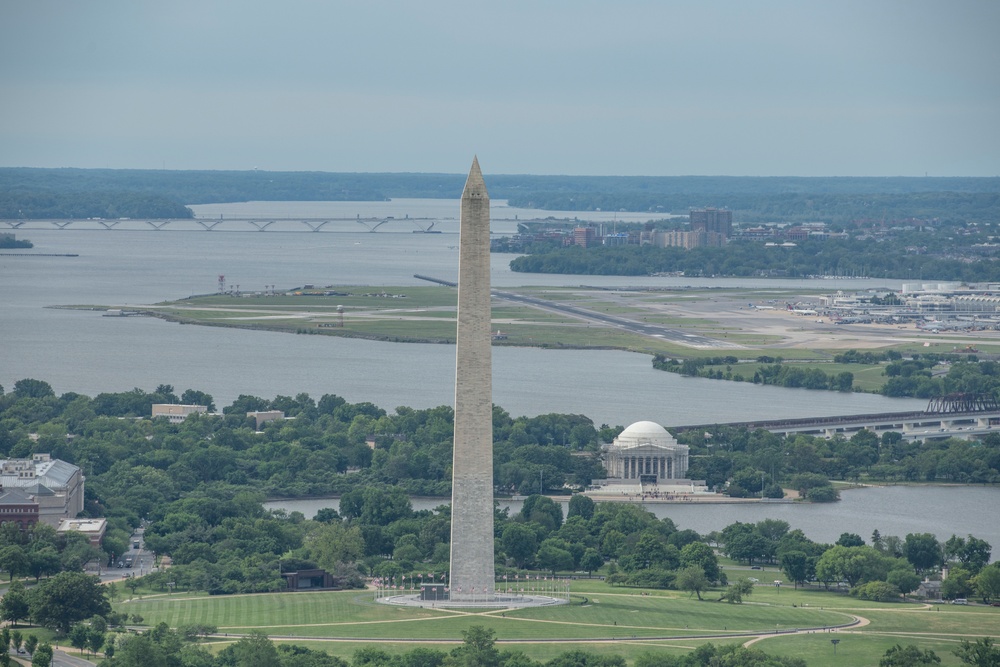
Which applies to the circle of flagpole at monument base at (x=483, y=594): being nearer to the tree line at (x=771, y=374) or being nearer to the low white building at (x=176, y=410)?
the low white building at (x=176, y=410)

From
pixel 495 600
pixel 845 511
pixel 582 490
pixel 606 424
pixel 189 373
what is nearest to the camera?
pixel 495 600

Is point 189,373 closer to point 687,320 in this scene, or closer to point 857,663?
point 687,320

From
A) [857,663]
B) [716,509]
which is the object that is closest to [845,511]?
[716,509]

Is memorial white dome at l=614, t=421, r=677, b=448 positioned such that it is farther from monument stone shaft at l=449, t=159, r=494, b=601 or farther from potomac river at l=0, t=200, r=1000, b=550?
monument stone shaft at l=449, t=159, r=494, b=601

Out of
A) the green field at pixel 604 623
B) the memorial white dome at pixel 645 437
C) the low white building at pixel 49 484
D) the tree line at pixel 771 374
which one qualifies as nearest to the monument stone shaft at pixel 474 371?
the green field at pixel 604 623

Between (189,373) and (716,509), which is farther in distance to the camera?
(189,373)

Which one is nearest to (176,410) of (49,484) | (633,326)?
(49,484)

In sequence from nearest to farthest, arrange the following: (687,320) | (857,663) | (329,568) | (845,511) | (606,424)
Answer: (857,663) → (329,568) → (845,511) → (606,424) → (687,320)

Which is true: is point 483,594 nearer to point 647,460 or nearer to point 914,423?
point 647,460
